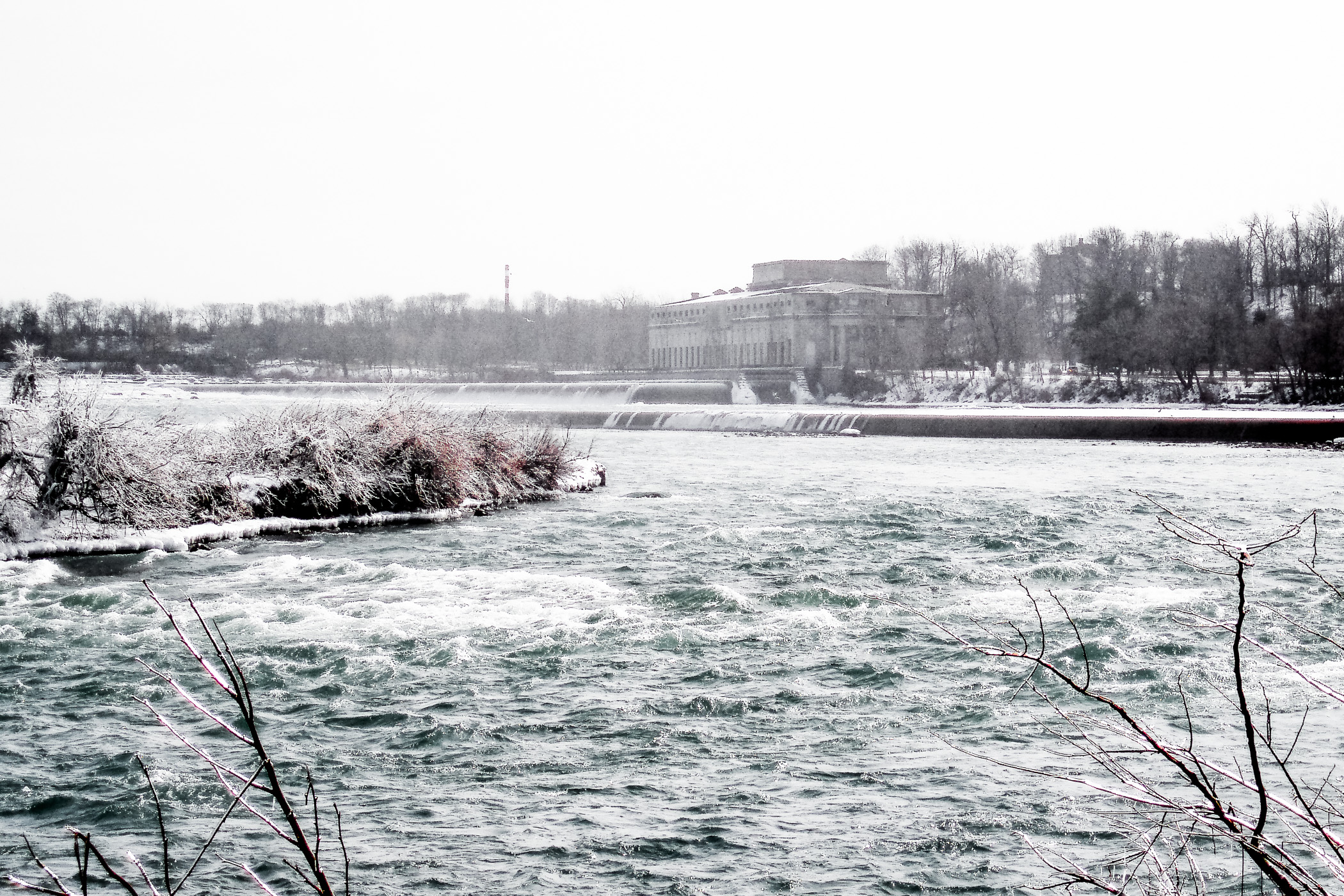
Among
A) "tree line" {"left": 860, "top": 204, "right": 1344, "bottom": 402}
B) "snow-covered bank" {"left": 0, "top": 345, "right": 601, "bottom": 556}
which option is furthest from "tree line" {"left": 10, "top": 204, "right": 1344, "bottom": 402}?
"snow-covered bank" {"left": 0, "top": 345, "right": 601, "bottom": 556}

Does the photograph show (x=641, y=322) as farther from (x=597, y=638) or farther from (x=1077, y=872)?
(x=1077, y=872)

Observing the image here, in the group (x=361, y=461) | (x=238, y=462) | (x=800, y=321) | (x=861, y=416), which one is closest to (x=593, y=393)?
(x=800, y=321)

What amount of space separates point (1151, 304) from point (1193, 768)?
67.2 m

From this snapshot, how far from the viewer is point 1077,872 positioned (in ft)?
8.86

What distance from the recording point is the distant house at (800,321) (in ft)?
262

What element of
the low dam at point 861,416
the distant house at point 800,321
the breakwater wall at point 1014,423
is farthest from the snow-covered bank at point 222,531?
the distant house at point 800,321

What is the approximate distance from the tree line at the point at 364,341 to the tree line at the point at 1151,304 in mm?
27828

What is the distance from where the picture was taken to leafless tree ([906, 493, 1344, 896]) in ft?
7.73

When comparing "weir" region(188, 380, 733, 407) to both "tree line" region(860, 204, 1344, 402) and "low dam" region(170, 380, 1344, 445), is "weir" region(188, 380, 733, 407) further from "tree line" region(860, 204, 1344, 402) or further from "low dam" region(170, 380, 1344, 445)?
"tree line" region(860, 204, 1344, 402)

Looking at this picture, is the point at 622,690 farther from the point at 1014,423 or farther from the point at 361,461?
the point at 1014,423

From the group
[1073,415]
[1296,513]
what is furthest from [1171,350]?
[1296,513]

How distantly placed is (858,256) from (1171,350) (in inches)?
2365

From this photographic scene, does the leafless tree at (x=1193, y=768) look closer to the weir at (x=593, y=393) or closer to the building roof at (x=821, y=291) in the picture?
the weir at (x=593, y=393)

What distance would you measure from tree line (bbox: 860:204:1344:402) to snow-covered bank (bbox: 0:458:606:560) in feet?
120
